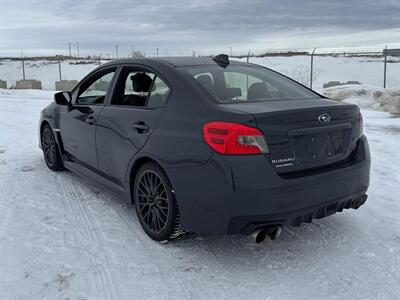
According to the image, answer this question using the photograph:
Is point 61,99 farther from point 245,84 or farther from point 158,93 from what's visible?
point 245,84

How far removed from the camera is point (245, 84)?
3988mm

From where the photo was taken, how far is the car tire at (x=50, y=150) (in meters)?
5.89

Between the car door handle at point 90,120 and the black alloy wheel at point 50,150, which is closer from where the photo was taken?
the car door handle at point 90,120

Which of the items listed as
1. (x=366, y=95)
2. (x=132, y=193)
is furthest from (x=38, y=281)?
(x=366, y=95)

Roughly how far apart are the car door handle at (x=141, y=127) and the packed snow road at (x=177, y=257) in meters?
0.97

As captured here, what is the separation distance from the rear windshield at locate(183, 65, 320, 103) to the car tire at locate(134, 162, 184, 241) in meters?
0.84

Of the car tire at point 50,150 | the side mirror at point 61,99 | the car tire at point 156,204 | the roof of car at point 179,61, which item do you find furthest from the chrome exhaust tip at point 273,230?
the car tire at point 50,150

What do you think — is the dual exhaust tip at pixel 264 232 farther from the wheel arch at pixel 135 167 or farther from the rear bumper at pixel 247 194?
the wheel arch at pixel 135 167

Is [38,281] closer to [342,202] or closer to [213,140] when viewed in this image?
[213,140]

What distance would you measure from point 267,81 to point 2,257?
9.30 ft

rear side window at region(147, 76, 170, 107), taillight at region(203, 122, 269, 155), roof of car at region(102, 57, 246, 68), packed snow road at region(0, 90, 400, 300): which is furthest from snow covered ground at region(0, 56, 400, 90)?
taillight at region(203, 122, 269, 155)

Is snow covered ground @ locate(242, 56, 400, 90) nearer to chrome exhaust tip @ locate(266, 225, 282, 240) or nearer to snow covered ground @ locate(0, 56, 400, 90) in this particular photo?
snow covered ground @ locate(0, 56, 400, 90)

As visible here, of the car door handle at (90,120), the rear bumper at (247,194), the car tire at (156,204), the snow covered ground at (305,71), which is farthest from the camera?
the snow covered ground at (305,71)

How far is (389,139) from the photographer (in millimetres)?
7938
